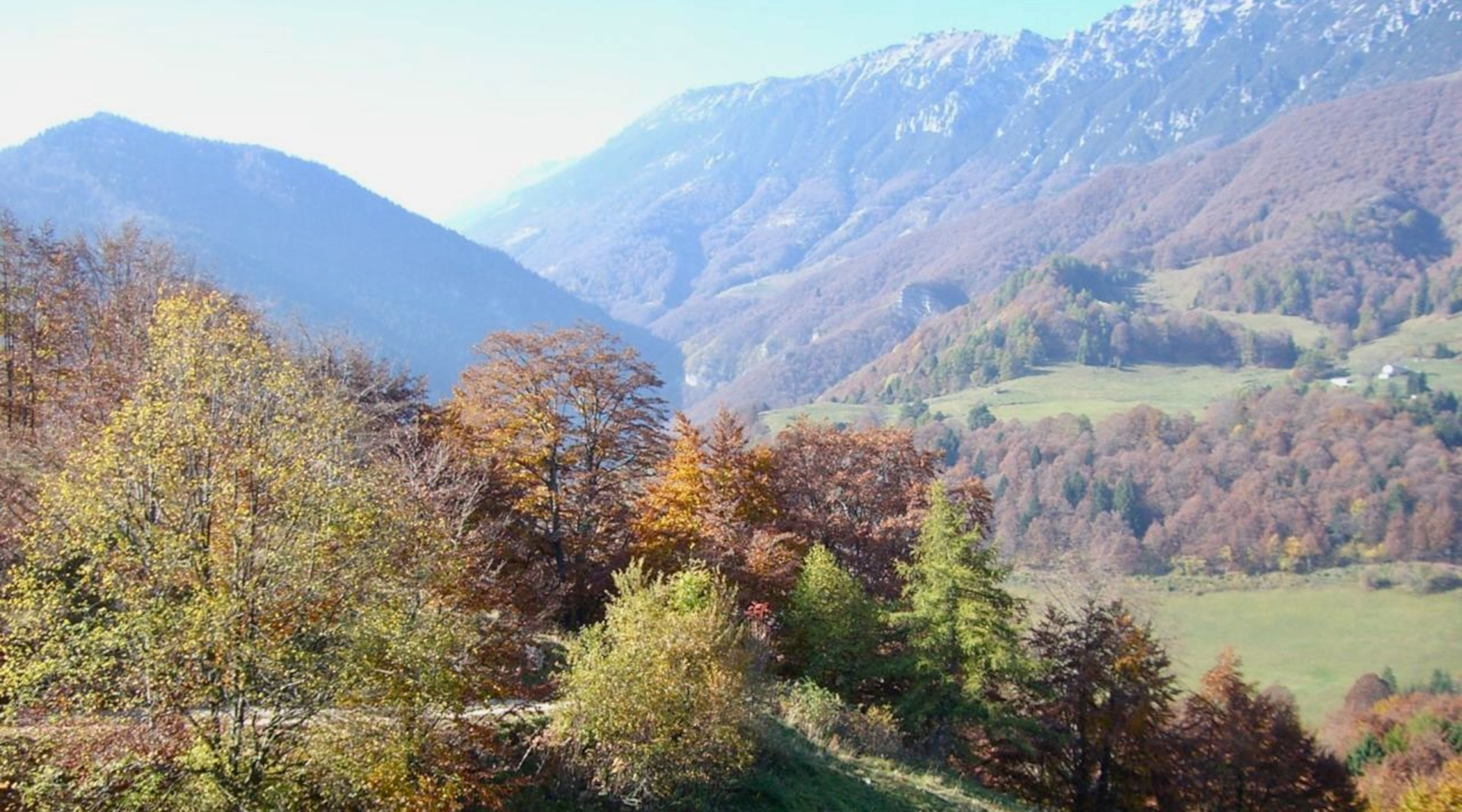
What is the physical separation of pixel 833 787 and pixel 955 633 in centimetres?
903

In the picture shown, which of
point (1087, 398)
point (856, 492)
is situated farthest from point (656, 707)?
point (1087, 398)

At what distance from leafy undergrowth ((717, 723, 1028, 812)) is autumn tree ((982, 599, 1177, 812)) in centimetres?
880

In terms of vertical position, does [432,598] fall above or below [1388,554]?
above

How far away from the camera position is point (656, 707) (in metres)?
15.2

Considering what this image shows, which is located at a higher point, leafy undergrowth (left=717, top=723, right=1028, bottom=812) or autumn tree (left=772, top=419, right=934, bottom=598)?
autumn tree (left=772, top=419, right=934, bottom=598)

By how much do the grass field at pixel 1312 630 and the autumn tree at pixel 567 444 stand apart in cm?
6272

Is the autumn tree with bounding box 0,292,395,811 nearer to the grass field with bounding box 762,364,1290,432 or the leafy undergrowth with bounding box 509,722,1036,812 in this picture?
the leafy undergrowth with bounding box 509,722,1036,812

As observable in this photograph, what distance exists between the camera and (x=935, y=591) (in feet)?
85.9

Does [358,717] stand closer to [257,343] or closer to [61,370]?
[257,343]

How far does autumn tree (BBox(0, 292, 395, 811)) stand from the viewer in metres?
11.6

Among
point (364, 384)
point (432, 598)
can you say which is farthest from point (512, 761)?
point (364, 384)

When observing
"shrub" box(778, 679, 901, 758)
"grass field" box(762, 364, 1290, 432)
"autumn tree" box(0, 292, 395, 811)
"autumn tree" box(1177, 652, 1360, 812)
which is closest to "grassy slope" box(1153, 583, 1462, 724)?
"autumn tree" box(1177, 652, 1360, 812)

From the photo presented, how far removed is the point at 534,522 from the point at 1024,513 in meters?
119

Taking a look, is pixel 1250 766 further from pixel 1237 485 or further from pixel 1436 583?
pixel 1237 485
